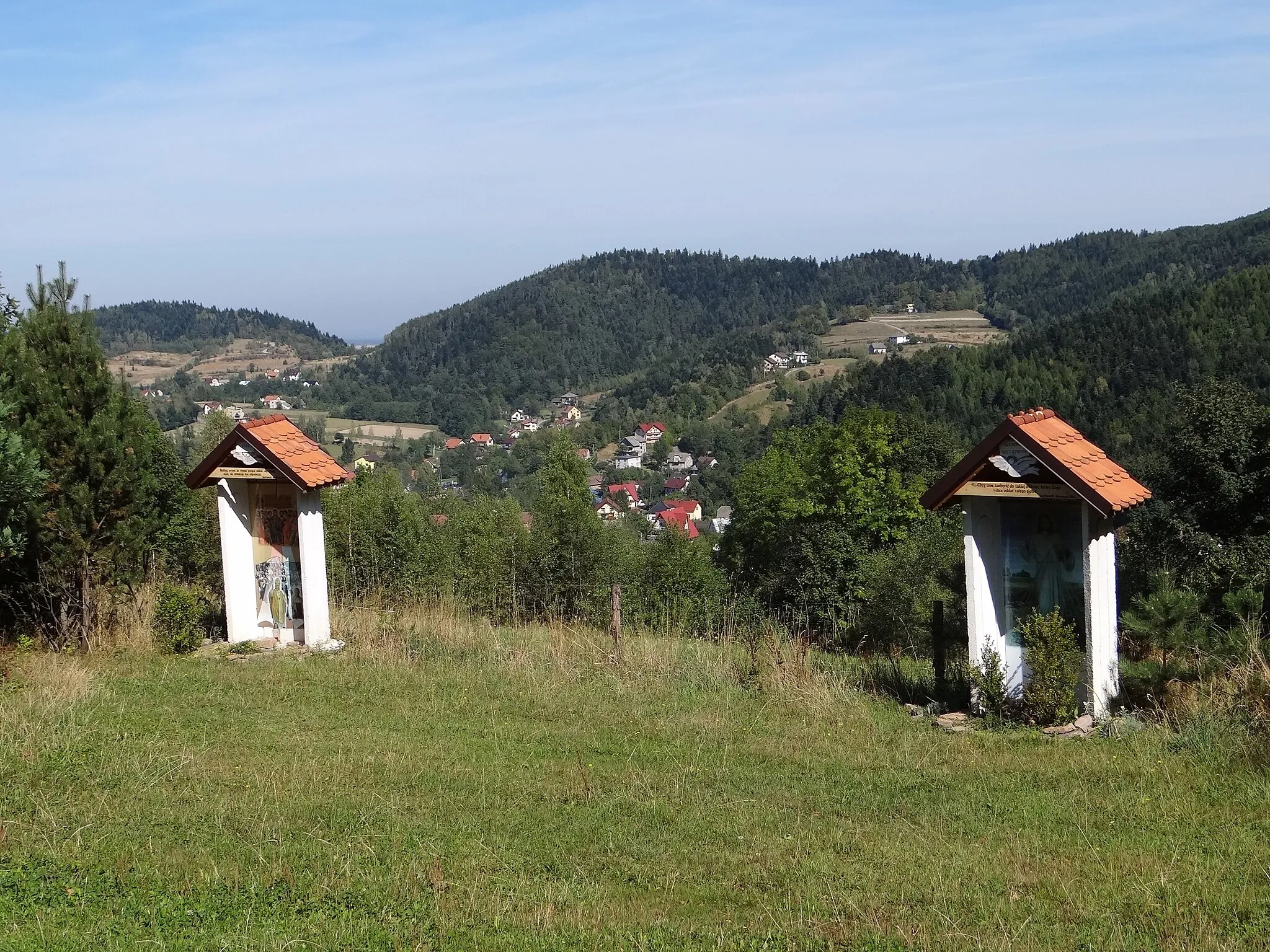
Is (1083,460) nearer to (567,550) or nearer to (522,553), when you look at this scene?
(567,550)

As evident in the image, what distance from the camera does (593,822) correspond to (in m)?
6.79

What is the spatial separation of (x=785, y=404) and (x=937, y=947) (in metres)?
117

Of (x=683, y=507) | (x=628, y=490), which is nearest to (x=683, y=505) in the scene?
(x=683, y=507)

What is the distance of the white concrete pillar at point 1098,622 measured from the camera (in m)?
9.26

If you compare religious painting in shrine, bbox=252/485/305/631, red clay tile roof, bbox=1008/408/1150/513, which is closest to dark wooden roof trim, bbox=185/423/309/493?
religious painting in shrine, bbox=252/485/305/631

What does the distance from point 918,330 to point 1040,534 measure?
489 ft

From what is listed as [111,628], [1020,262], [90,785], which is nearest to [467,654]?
[111,628]

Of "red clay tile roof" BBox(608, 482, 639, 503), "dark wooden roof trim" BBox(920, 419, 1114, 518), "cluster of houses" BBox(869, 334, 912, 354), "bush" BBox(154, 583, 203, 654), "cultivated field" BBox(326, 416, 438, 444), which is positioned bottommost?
"red clay tile roof" BBox(608, 482, 639, 503)

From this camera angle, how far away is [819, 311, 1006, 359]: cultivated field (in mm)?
142250

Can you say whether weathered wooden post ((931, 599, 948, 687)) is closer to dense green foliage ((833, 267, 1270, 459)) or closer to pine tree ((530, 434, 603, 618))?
pine tree ((530, 434, 603, 618))

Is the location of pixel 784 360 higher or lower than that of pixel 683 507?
higher

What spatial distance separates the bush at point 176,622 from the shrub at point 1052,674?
8767 millimetres

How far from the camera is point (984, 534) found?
10078 mm

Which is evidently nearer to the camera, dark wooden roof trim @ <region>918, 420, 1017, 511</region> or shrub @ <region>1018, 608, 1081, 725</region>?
shrub @ <region>1018, 608, 1081, 725</region>
